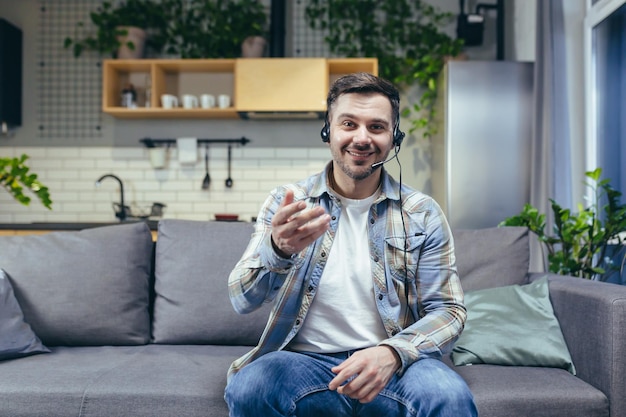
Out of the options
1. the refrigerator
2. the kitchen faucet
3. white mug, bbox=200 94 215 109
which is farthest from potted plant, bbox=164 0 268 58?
the refrigerator

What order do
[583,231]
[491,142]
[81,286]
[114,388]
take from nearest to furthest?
[114,388]
[81,286]
[583,231]
[491,142]

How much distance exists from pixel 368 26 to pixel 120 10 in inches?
70.4

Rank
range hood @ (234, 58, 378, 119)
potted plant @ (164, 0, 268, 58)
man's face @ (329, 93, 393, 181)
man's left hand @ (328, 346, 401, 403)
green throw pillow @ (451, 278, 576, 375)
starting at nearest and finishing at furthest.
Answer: man's left hand @ (328, 346, 401, 403) → man's face @ (329, 93, 393, 181) → green throw pillow @ (451, 278, 576, 375) → range hood @ (234, 58, 378, 119) → potted plant @ (164, 0, 268, 58)

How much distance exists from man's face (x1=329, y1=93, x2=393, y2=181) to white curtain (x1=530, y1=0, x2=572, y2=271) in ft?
7.18

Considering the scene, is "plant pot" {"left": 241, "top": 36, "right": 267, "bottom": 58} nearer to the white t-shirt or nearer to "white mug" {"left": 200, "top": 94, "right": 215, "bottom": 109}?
"white mug" {"left": 200, "top": 94, "right": 215, "bottom": 109}

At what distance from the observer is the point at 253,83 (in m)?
4.57

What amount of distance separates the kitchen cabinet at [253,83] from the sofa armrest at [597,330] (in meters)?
2.73

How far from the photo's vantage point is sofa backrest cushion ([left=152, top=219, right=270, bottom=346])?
226 centimetres

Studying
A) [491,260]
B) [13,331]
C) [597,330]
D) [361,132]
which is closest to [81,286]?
[13,331]

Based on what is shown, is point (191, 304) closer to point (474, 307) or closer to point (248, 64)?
point (474, 307)

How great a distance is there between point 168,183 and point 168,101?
640mm

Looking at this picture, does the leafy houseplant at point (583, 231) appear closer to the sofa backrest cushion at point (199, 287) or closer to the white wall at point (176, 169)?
the sofa backrest cushion at point (199, 287)

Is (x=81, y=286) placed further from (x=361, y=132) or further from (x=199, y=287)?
(x=361, y=132)

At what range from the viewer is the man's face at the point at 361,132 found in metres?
1.72
